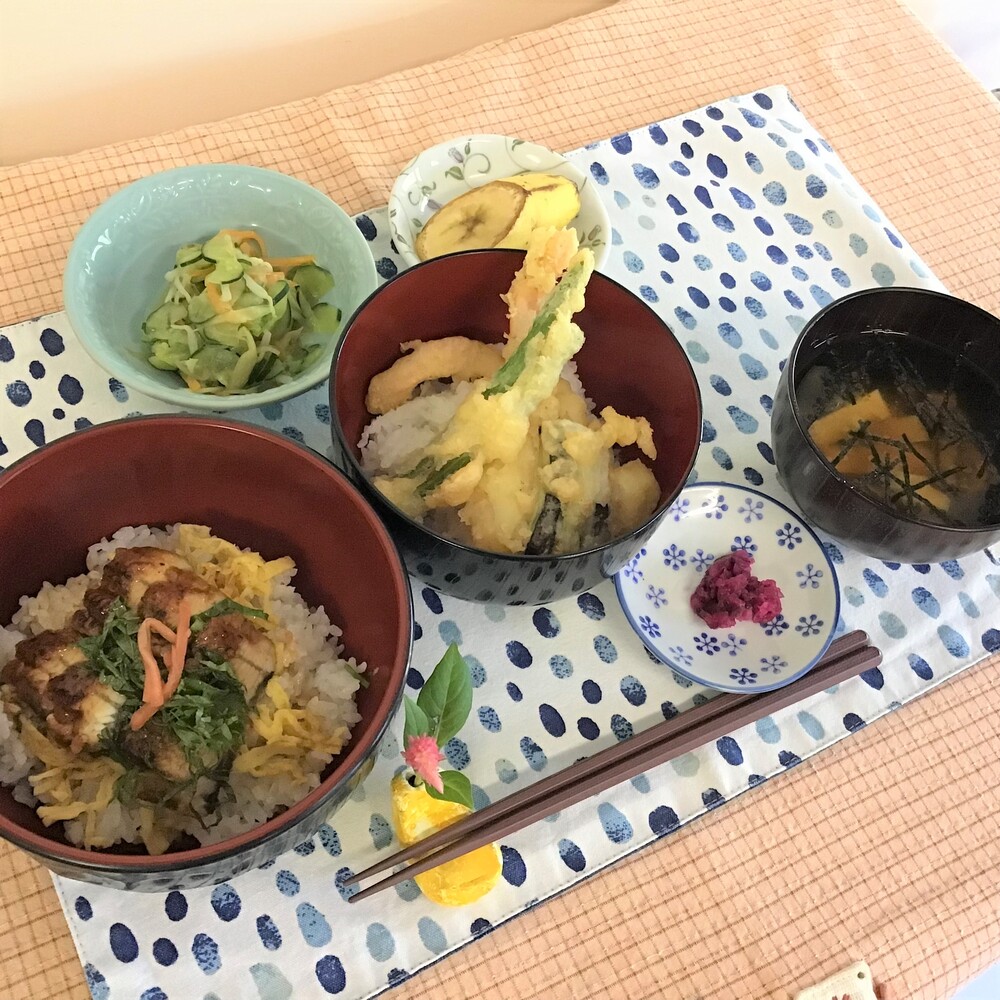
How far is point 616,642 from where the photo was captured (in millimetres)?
1007

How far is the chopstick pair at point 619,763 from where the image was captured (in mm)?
822

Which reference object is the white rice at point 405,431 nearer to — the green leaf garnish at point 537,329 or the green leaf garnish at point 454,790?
the green leaf garnish at point 537,329

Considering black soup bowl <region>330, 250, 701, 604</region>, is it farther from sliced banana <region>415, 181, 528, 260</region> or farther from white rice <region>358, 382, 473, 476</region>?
sliced banana <region>415, 181, 528, 260</region>

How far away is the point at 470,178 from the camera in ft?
4.02

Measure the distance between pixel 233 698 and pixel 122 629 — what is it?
4.6 inches

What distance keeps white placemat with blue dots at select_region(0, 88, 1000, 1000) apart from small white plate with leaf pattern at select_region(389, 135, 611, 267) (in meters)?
0.08

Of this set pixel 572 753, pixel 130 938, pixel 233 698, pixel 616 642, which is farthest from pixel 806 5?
pixel 130 938

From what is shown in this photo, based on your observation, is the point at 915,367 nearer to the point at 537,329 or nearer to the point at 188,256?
the point at 537,329

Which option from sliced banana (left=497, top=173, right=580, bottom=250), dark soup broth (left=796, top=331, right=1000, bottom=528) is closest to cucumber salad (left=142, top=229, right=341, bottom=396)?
sliced banana (left=497, top=173, right=580, bottom=250)

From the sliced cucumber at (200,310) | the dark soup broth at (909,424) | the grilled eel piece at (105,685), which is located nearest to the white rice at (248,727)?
the grilled eel piece at (105,685)

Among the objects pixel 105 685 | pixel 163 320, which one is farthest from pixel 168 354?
pixel 105 685

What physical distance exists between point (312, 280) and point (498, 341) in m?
0.24

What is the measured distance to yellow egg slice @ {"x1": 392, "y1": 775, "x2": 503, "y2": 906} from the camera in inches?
32.5

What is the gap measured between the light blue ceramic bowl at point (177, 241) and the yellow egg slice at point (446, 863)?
431mm
